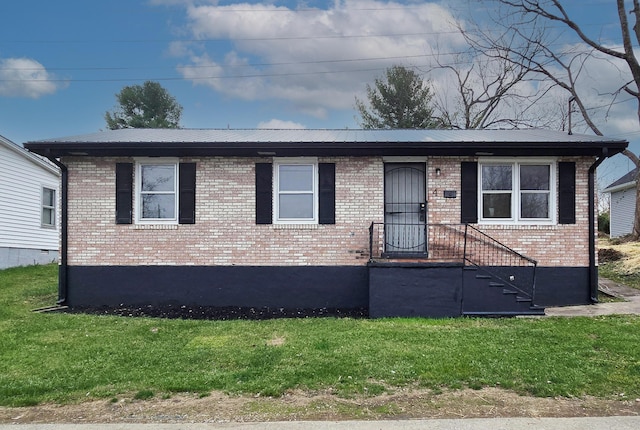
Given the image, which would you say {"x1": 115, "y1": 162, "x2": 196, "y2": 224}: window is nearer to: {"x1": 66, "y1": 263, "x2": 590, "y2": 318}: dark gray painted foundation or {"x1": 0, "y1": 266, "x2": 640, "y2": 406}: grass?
{"x1": 66, "y1": 263, "x2": 590, "y2": 318}: dark gray painted foundation

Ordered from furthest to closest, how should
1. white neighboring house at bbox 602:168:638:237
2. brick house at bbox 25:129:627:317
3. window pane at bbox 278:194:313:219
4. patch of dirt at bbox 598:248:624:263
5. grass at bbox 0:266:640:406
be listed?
white neighboring house at bbox 602:168:638:237, patch of dirt at bbox 598:248:624:263, window pane at bbox 278:194:313:219, brick house at bbox 25:129:627:317, grass at bbox 0:266:640:406

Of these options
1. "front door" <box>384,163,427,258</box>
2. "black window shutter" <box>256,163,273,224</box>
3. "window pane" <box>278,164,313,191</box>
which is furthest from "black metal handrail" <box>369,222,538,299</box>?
"black window shutter" <box>256,163,273,224</box>

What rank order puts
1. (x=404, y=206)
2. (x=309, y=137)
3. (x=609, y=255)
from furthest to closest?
(x=609, y=255), (x=309, y=137), (x=404, y=206)

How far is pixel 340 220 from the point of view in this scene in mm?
10562

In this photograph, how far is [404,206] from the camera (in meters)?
10.9

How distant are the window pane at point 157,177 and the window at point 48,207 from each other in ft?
33.3

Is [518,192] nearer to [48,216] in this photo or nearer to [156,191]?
[156,191]

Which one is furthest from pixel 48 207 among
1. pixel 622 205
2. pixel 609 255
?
pixel 622 205

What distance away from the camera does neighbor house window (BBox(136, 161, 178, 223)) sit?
1077 cm

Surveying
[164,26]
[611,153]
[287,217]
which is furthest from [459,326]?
[164,26]

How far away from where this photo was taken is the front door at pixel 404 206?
10.9 m

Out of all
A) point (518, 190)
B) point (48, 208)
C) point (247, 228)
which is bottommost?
point (247, 228)

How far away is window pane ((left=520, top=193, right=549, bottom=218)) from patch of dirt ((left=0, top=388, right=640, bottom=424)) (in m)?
6.14

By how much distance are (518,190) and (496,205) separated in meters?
0.55
